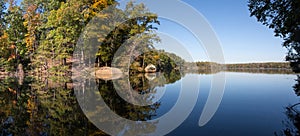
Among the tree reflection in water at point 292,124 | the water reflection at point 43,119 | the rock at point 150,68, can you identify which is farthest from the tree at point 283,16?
the rock at point 150,68

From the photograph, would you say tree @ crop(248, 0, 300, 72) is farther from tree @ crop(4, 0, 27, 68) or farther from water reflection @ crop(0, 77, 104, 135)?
tree @ crop(4, 0, 27, 68)

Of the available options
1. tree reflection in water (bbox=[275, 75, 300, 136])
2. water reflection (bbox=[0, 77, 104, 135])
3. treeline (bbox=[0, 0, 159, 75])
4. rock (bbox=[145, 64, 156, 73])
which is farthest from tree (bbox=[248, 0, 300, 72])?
rock (bbox=[145, 64, 156, 73])

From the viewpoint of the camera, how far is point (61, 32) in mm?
26484

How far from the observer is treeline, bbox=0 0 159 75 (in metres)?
25.0

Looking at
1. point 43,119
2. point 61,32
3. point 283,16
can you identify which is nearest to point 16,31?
point 61,32

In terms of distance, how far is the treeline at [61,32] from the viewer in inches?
984

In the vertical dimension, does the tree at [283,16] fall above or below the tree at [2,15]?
below

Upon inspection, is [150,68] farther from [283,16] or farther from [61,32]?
[283,16]

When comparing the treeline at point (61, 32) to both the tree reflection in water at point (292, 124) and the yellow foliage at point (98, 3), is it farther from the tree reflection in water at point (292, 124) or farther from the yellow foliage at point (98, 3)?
the tree reflection in water at point (292, 124)

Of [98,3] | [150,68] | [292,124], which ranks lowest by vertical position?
[292,124]

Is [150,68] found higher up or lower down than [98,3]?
lower down

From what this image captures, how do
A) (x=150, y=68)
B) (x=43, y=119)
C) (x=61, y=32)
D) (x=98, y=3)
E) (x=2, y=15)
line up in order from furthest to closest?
(x=150, y=68)
(x=2, y=15)
(x=61, y=32)
(x=98, y=3)
(x=43, y=119)

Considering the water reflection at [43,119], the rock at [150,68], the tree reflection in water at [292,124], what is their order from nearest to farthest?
the tree reflection in water at [292,124] → the water reflection at [43,119] → the rock at [150,68]

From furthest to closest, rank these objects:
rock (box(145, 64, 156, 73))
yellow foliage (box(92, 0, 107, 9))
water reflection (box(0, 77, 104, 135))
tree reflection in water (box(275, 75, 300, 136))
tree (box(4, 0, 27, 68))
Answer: rock (box(145, 64, 156, 73)) → tree (box(4, 0, 27, 68)) → yellow foliage (box(92, 0, 107, 9)) → water reflection (box(0, 77, 104, 135)) → tree reflection in water (box(275, 75, 300, 136))
